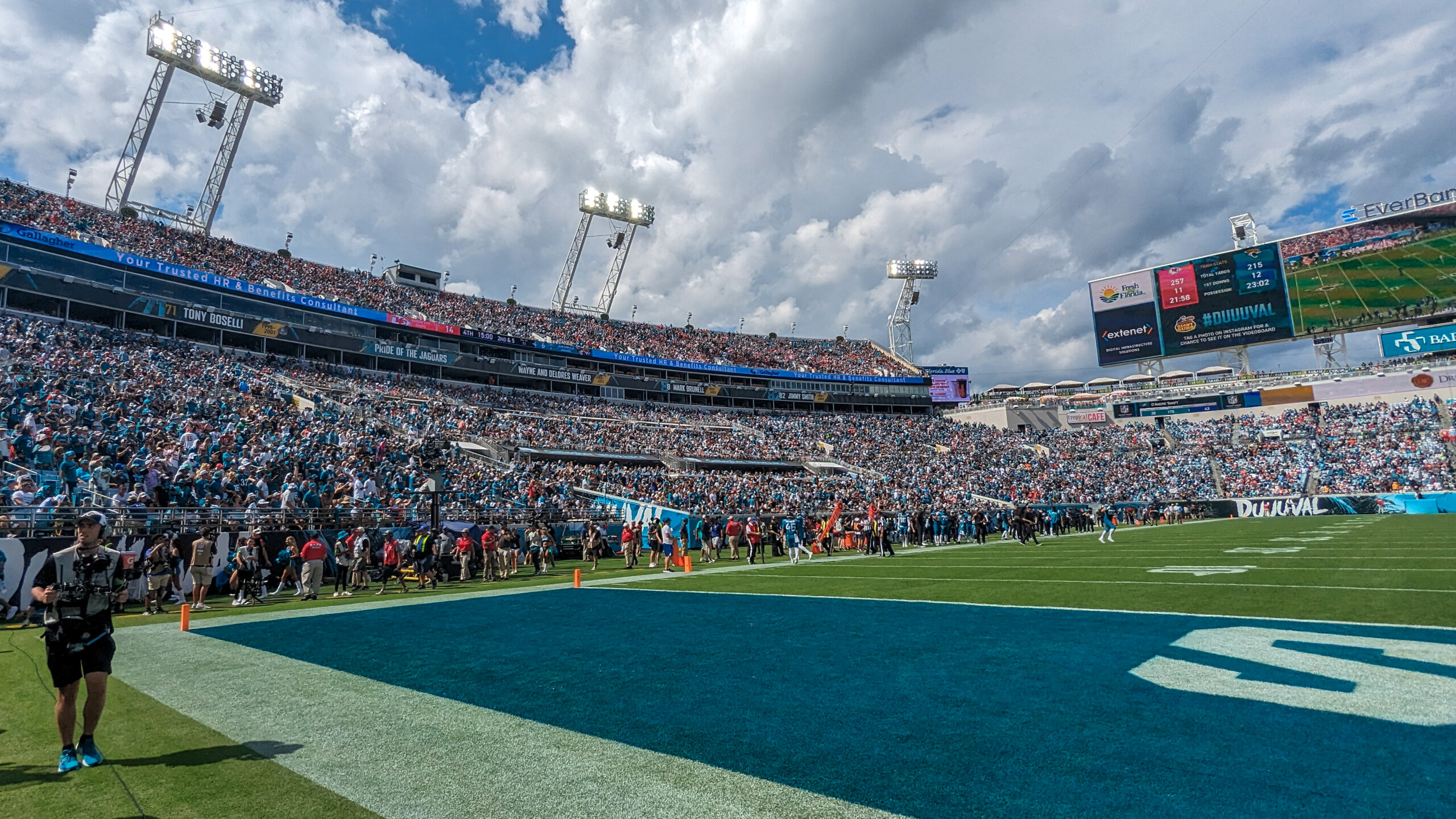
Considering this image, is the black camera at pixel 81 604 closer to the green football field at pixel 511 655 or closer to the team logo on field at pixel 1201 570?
the green football field at pixel 511 655

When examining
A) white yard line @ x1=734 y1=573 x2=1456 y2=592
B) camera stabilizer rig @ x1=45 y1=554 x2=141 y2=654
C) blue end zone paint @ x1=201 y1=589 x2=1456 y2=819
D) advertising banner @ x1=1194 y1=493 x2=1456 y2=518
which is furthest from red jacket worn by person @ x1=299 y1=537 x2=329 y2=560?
advertising banner @ x1=1194 y1=493 x2=1456 y2=518

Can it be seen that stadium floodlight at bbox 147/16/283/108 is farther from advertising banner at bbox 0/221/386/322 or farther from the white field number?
the white field number

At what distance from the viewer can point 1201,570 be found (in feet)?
42.4

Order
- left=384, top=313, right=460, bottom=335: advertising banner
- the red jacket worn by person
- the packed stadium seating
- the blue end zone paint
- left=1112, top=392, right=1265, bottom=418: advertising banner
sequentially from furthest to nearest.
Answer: left=1112, top=392, right=1265, bottom=418: advertising banner < left=384, top=313, right=460, bottom=335: advertising banner < the packed stadium seating < the red jacket worn by person < the blue end zone paint

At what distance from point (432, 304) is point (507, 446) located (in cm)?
2077

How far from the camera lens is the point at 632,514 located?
99.0 ft

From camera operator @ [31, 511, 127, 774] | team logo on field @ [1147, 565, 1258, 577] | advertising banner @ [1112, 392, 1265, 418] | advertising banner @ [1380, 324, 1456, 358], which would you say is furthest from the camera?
advertising banner @ [1112, 392, 1265, 418]

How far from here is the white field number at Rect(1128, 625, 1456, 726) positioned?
4527 mm

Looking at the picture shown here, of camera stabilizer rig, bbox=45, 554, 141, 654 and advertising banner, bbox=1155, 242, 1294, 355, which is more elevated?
advertising banner, bbox=1155, 242, 1294, 355

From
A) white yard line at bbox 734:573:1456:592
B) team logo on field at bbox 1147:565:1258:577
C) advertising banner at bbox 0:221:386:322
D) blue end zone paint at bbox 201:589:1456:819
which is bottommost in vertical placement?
blue end zone paint at bbox 201:589:1456:819

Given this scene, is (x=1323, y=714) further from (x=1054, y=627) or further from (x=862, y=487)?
(x=862, y=487)

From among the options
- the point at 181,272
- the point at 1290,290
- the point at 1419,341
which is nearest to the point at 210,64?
the point at 181,272

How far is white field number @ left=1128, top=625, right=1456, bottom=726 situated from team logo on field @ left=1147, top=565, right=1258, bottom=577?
6089mm

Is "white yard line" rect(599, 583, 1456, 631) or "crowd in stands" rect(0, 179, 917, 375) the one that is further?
"crowd in stands" rect(0, 179, 917, 375)
